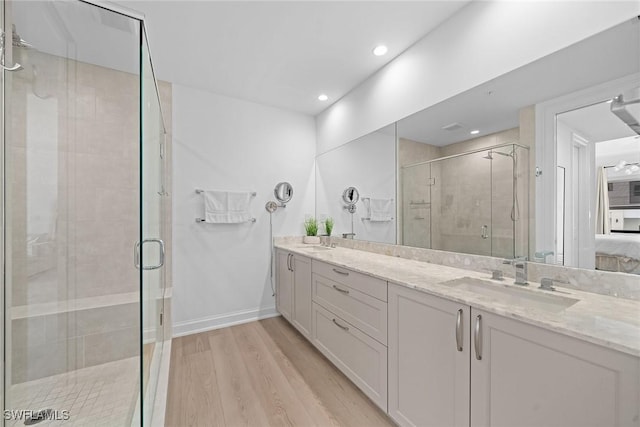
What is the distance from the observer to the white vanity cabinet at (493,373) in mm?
787

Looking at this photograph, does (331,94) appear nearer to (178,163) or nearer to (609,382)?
(178,163)

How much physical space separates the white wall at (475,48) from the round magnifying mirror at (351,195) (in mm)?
591

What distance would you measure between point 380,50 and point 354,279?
5.77ft

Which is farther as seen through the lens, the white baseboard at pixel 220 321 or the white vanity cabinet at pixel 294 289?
the white baseboard at pixel 220 321

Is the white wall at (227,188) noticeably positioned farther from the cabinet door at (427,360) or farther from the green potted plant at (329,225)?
the cabinet door at (427,360)

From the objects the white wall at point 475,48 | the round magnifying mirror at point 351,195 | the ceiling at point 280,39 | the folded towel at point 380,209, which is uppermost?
the ceiling at point 280,39

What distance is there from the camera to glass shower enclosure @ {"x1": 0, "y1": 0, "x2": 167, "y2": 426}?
999 mm

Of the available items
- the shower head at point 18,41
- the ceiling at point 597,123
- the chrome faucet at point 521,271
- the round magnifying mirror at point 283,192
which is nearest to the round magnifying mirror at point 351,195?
the round magnifying mirror at point 283,192

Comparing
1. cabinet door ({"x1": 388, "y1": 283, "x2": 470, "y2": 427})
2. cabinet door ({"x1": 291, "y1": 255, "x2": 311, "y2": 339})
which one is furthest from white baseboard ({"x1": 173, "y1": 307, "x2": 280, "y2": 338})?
cabinet door ({"x1": 388, "y1": 283, "x2": 470, "y2": 427})

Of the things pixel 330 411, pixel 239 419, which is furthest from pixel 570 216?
pixel 239 419

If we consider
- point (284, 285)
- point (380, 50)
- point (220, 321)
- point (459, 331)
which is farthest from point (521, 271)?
point (220, 321)

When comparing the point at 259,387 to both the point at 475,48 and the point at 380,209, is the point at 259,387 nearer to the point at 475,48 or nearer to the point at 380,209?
the point at 380,209

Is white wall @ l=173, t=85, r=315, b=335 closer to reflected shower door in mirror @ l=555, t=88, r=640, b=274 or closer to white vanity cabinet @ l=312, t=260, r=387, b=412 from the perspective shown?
white vanity cabinet @ l=312, t=260, r=387, b=412

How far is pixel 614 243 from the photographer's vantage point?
1187mm
